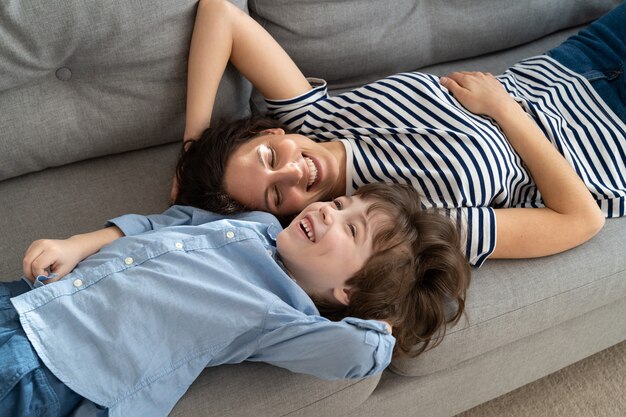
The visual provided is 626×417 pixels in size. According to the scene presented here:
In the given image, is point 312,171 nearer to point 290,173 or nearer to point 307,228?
point 290,173

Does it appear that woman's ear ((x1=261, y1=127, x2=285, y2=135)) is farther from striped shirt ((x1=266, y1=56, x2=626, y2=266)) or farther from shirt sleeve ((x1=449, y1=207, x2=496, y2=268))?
shirt sleeve ((x1=449, y1=207, x2=496, y2=268))

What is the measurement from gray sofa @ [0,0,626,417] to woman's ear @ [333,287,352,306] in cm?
16

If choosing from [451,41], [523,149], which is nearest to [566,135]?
[523,149]

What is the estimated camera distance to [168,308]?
1.03 metres

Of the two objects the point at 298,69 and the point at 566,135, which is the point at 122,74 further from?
the point at 566,135

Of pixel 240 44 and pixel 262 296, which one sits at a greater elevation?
pixel 240 44

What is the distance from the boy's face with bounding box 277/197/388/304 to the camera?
110cm

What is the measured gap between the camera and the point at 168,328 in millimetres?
1025

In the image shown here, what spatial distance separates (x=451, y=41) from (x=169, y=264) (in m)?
1.14

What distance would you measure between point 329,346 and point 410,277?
9.4 inches

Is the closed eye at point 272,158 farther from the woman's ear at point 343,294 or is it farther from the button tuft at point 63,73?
the button tuft at point 63,73

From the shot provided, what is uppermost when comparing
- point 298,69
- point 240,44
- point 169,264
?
point 240,44

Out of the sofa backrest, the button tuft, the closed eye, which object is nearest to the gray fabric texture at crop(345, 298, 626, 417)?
the closed eye

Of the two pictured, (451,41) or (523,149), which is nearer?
(523,149)
